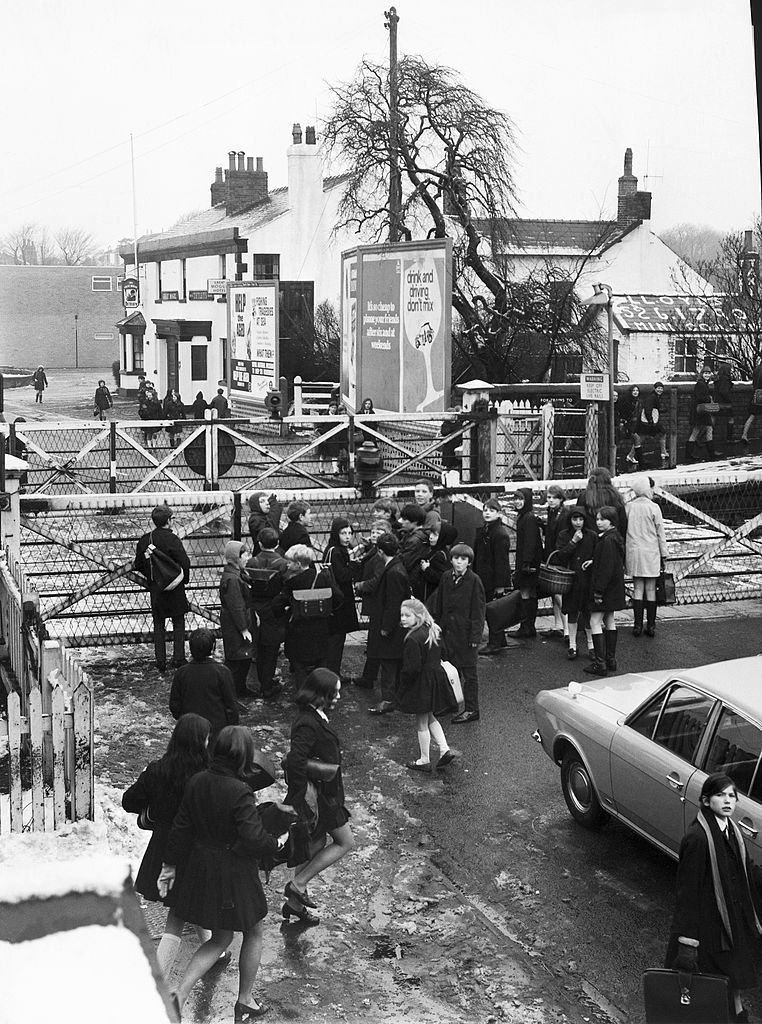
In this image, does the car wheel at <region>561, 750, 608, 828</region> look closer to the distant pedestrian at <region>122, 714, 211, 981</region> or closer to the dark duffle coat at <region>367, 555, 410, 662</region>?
the dark duffle coat at <region>367, 555, 410, 662</region>

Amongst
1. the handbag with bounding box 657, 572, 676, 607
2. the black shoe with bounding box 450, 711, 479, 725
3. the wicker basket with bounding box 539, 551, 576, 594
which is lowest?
the black shoe with bounding box 450, 711, 479, 725

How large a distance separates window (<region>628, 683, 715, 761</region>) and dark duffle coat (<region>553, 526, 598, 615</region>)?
405 cm

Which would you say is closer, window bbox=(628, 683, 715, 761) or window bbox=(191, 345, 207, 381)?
window bbox=(628, 683, 715, 761)

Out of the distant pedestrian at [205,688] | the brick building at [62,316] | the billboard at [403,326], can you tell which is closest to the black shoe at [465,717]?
the distant pedestrian at [205,688]

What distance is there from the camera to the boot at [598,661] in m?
11.4

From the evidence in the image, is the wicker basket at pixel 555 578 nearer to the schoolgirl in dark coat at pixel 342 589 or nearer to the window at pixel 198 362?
the schoolgirl in dark coat at pixel 342 589

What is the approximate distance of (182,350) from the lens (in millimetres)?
50875

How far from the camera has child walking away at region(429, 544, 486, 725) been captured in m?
9.77

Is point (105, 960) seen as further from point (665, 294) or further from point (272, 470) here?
point (665, 294)

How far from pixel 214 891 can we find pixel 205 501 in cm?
702

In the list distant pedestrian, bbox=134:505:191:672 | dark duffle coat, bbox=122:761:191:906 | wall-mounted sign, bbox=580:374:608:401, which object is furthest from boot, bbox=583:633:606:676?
wall-mounted sign, bbox=580:374:608:401

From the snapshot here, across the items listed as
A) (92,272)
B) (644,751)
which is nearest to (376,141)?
(644,751)

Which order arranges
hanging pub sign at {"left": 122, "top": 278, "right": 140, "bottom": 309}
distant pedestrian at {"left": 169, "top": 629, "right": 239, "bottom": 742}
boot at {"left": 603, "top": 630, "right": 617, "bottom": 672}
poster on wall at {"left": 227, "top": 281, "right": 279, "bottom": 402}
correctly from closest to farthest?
distant pedestrian at {"left": 169, "top": 629, "right": 239, "bottom": 742} < boot at {"left": 603, "top": 630, "right": 617, "bottom": 672} < poster on wall at {"left": 227, "top": 281, "right": 279, "bottom": 402} < hanging pub sign at {"left": 122, "top": 278, "right": 140, "bottom": 309}

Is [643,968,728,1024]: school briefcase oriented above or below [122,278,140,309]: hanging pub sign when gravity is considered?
below
